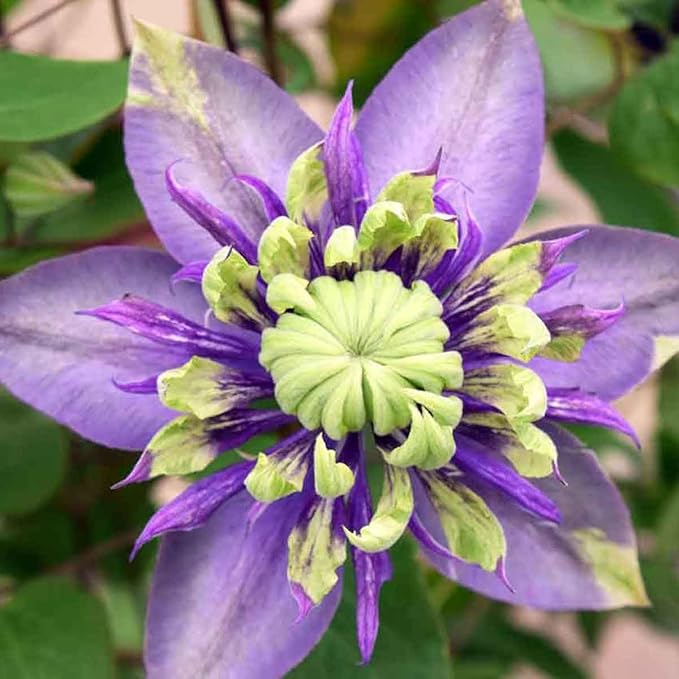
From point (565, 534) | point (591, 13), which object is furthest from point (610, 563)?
point (591, 13)

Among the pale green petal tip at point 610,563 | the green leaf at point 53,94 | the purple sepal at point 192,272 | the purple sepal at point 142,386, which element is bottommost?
the pale green petal tip at point 610,563

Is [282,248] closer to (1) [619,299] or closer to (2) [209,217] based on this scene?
(2) [209,217]

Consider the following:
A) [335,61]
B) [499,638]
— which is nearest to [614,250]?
[335,61]

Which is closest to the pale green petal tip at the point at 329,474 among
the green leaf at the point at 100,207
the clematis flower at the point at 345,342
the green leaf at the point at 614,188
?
the clematis flower at the point at 345,342

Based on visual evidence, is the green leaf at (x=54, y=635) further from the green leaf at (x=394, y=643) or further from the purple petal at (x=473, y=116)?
the purple petal at (x=473, y=116)

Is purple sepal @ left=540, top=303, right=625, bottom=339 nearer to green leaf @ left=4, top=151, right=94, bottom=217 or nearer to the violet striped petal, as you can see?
the violet striped petal

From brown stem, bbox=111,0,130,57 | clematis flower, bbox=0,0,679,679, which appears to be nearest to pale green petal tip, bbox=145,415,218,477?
clematis flower, bbox=0,0,679,679
